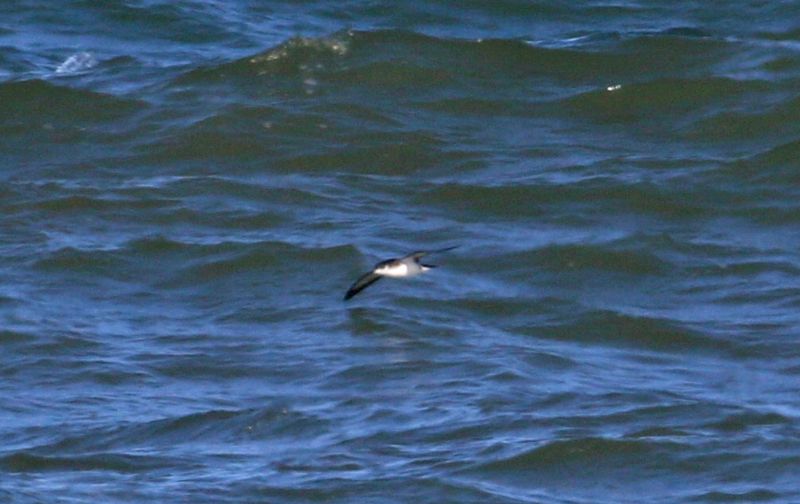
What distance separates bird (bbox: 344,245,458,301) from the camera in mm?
7691

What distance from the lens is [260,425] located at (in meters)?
6.73

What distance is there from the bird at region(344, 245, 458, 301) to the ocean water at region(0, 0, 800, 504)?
0.20 m

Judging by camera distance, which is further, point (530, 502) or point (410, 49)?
point (410, 49)

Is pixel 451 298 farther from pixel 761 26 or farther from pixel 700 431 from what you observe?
pixel 761 26

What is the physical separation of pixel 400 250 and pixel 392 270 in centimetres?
125

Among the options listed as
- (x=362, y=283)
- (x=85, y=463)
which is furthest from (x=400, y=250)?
(x=85, y=463)

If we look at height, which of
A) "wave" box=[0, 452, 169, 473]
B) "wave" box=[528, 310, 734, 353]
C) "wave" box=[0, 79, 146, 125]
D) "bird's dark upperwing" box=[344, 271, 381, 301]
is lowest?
"wave" box=[0, 452, 169, 473]

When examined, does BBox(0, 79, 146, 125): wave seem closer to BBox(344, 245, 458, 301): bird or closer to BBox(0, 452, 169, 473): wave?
BBox(344, 245, 458, 301): bird

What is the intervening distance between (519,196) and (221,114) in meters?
2.18

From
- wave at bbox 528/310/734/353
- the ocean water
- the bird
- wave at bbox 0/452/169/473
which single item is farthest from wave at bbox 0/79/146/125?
wave at bbox 0/452/169/473

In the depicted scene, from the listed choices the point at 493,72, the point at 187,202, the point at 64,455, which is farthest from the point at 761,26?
the point at 64,455

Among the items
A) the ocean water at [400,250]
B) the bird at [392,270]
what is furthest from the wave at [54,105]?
the bird at [392,270]

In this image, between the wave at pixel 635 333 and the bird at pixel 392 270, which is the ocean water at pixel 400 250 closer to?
the wave at pixel 635 333

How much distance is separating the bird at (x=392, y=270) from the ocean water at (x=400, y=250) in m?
0.20
